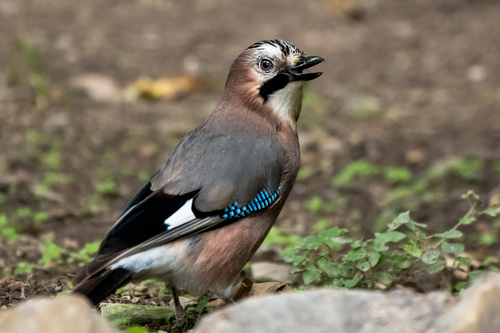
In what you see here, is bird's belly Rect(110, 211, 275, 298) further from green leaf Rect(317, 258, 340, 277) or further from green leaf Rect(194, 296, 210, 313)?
green leaf Rect(317, 258, 340, 277)

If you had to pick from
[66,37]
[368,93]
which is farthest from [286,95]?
[66,37]

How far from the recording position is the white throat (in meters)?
3.54

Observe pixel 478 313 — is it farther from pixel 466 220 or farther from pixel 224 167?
pixel 224 167

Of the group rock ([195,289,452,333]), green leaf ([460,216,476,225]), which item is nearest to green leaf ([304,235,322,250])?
green leaf ([460,216,476,225])

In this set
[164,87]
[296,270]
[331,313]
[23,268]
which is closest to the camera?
[331,313]

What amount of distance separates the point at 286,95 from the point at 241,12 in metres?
5.93

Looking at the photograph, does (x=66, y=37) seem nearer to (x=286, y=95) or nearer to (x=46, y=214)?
(x=46, y=214)

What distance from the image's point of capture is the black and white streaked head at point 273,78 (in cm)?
352

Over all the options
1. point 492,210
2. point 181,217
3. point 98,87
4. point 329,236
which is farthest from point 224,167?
point 98,87

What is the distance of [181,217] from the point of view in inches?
119

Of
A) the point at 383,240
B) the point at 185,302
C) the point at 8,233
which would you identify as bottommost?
the point at 8,233

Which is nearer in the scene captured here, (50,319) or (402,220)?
(50,319)

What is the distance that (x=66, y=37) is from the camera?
8461 millimetres

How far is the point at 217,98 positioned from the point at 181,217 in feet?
15.2
